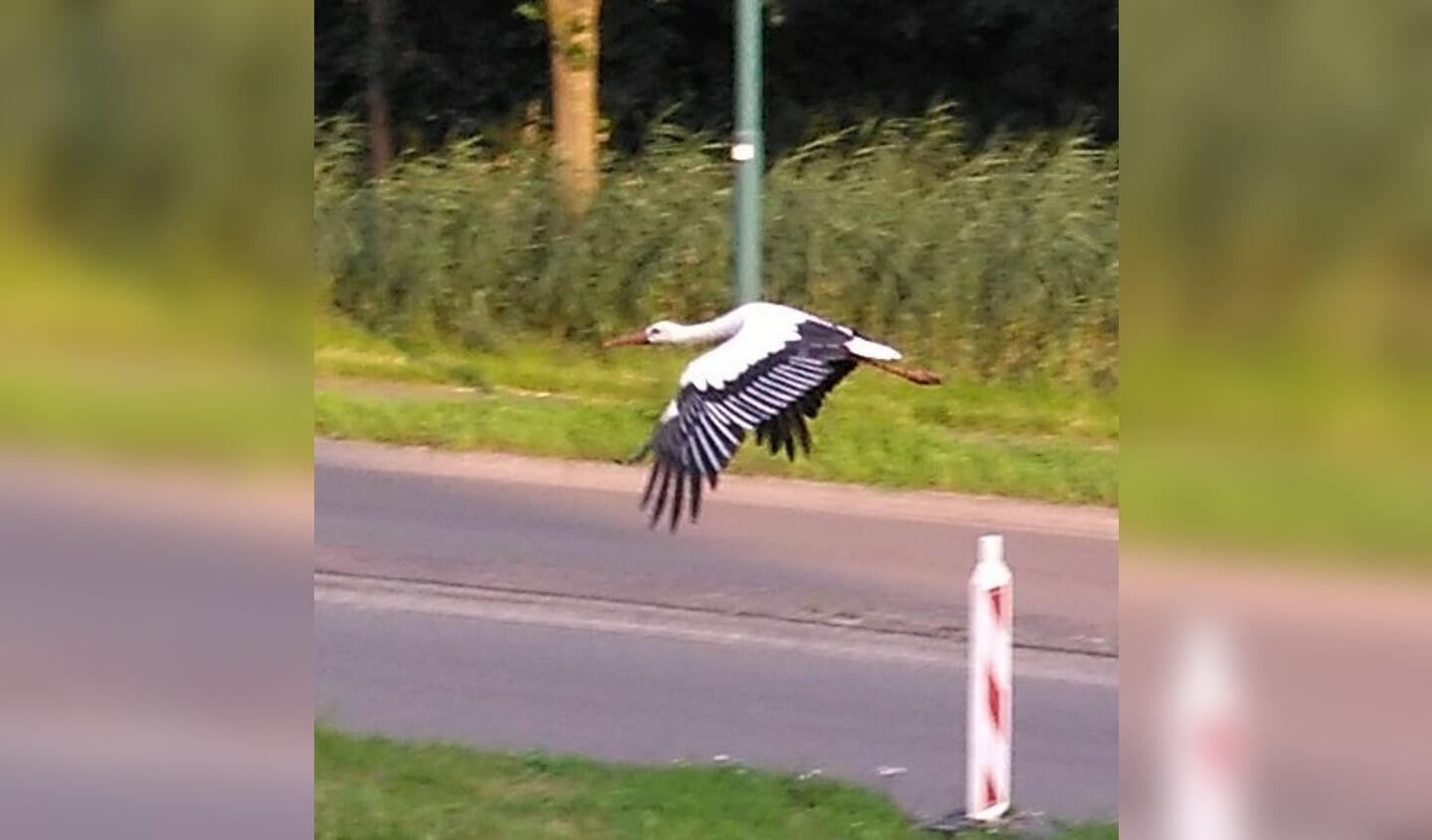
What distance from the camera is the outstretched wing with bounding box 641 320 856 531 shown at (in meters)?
5.12

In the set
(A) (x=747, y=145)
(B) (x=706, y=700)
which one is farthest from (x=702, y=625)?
(A) (x=747, y=145)

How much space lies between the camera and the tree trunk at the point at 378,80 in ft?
68.0

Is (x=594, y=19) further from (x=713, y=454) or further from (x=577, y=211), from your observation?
(x=713, y=454)

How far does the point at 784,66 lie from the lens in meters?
20.5

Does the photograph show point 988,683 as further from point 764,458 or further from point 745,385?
point 764,458

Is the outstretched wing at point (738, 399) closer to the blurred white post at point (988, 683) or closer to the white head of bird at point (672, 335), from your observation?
the white head of bird at point (672, 335)

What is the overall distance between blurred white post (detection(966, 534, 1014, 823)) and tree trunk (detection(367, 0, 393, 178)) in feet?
48.2

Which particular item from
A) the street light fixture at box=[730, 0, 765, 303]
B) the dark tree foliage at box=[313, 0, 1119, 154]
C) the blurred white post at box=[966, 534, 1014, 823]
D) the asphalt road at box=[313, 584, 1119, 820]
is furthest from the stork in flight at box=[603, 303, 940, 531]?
the dark tree foliage at box=[313, 0, 1119, 154]

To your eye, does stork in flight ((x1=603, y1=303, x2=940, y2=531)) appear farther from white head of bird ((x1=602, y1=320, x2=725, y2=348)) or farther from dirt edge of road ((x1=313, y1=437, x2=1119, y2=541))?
dirt edge of road ((x1=313, y1=437, x2=1119, y2=541))

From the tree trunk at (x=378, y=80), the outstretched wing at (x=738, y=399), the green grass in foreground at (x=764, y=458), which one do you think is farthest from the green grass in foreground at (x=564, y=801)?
the tree trunk at (x=378, y=80)

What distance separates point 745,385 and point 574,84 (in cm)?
1347
